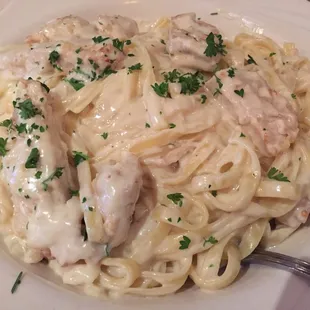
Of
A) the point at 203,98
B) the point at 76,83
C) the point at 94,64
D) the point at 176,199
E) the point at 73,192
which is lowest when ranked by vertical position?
the point at 176,199

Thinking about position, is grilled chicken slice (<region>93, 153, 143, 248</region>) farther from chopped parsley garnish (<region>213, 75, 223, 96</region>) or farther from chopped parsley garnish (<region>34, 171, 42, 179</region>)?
chopped parsley garnish (<region>213, 75, 223, 96</region>)

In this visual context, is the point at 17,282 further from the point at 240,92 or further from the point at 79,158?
the point at 240,92

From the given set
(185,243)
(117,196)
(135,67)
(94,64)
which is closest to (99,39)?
(94,64)

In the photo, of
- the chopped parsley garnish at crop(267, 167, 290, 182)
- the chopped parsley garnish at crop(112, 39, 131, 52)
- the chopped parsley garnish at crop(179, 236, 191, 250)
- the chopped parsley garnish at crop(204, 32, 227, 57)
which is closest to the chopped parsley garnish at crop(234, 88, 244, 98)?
the chopped parsley garnish at crop(204, 32, 227, 57)

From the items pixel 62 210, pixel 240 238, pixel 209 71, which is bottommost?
pixel 240 238

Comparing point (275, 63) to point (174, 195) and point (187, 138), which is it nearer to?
point (187, 138)

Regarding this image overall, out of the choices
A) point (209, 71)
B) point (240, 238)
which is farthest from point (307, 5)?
point (240, 238)
